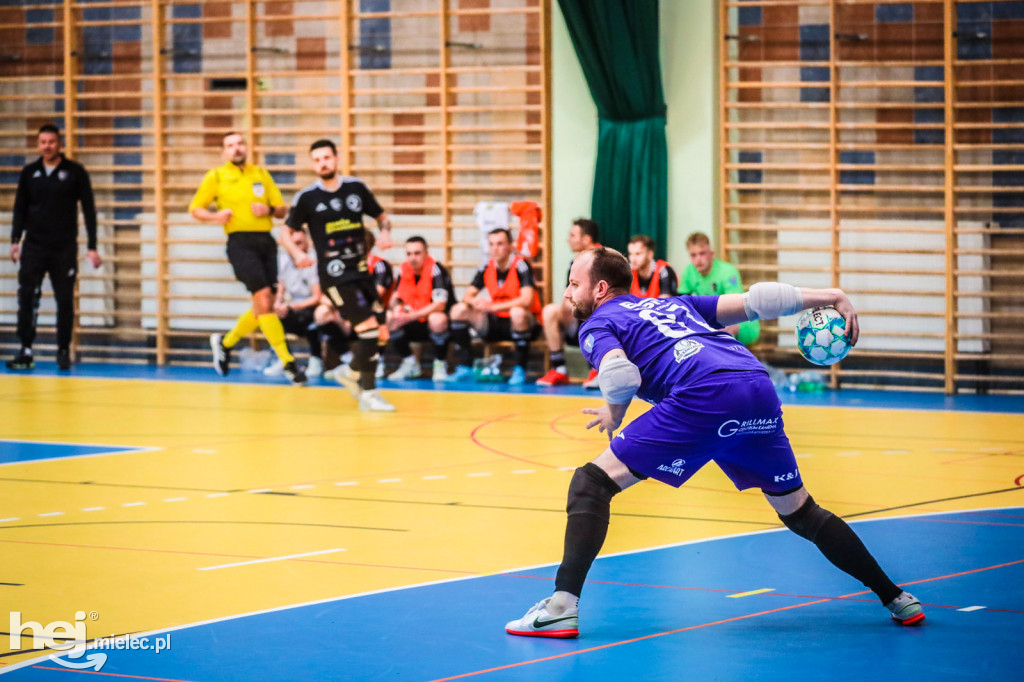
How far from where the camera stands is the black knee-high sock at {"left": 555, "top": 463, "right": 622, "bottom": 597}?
3.60 meters

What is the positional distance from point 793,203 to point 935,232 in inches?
50.3

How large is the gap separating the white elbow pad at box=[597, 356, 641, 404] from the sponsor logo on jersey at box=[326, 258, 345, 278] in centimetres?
609

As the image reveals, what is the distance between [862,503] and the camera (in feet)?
18.8

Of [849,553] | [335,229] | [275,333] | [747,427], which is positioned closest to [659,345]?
[747,427]

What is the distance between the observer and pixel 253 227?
35.4 ft

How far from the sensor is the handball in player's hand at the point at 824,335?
3.85 m

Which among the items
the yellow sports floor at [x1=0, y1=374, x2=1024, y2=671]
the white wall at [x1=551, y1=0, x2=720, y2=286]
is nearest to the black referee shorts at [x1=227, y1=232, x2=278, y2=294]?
the yellow sports floor at [x1=0, y1=374, x2=1024, y2=671]

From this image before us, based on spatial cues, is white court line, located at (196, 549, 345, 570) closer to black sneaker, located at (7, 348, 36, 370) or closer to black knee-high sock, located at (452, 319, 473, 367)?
black knee-high sock, located at (452, 319, 473, 367)

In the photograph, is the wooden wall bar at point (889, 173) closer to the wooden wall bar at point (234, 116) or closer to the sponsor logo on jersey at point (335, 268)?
the wooden wall bar at point (234, 116)

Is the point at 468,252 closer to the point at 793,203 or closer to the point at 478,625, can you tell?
the point at 793,203

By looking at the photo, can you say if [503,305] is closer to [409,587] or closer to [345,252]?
[345,252]

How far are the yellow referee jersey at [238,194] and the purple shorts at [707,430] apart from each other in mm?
7654

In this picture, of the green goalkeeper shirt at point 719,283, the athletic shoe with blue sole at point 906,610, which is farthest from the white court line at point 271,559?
the green goalkeeper shirt at point 719,283

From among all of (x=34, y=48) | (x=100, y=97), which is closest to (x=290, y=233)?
(x=100, y=97)
